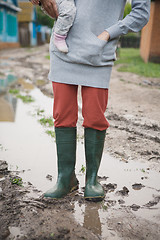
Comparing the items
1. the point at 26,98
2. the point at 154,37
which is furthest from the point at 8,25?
the point at 26,98

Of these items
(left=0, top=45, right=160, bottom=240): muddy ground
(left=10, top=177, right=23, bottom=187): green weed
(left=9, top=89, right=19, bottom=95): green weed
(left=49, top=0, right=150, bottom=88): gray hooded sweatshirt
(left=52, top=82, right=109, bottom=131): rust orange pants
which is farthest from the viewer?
(left=9, top=89, right=19, bottom=95): green weed

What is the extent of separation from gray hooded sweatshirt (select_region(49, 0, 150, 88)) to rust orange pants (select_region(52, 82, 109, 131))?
0.18 ft

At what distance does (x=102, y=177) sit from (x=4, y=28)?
1984 cm

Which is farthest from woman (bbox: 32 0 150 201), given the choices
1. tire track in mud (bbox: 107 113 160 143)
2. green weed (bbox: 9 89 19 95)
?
green weed (bbox: 9 89 19 95)

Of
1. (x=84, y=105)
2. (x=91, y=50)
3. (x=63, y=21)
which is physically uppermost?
(x=63, y=21)

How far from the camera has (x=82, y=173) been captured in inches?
96.0

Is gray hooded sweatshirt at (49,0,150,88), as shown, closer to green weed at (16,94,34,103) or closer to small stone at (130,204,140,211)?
small stone at (130,204,140,211)

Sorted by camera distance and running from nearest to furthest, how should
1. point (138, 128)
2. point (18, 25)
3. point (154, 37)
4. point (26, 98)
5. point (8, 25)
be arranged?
1. point (138, 128)
2. point (26, 98)
3. point (154, 37)
4. point (8, 25)
5. point (18, 25)

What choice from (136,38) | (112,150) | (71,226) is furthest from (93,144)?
(136,38)

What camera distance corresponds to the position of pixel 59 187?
201cm

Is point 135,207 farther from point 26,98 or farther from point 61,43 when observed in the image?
point 26,98

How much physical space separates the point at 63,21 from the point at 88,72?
0.35 m

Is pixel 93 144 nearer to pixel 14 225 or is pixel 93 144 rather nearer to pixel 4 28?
pixel 14 225

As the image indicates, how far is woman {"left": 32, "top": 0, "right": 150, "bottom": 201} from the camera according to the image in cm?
174
